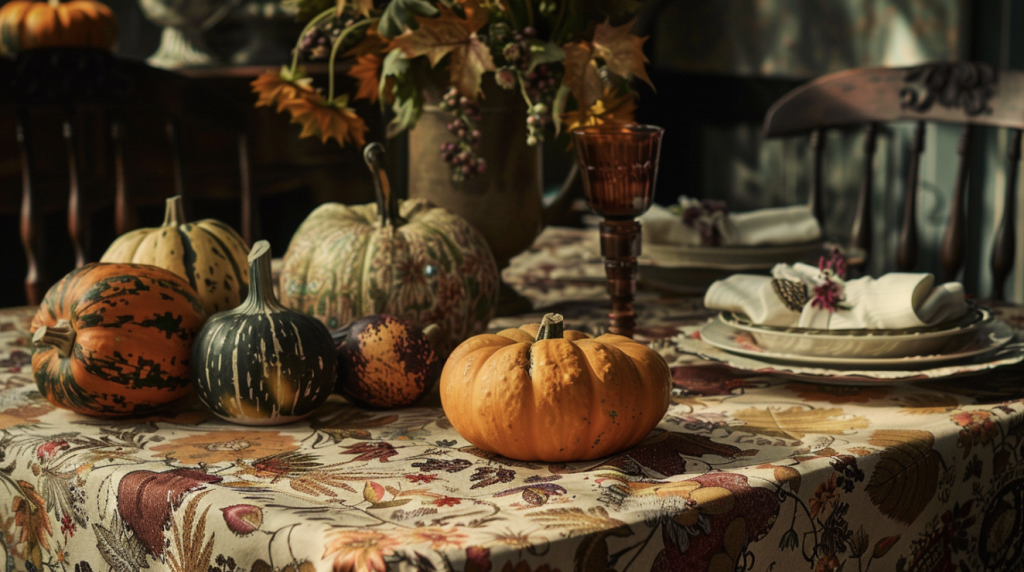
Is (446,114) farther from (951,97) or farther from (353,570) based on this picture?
(951,97)

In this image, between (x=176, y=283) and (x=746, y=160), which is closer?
(x=176, y=283)

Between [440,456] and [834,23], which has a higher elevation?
[834,23]

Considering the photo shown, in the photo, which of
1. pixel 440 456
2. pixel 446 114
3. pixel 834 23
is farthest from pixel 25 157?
pixel 834 23

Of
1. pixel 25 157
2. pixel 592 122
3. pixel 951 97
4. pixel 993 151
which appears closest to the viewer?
pixel 592 122

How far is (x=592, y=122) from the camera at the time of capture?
105cm

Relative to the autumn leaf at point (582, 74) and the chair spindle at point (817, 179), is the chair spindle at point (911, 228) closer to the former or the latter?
the chair spindle at point (817, 179)

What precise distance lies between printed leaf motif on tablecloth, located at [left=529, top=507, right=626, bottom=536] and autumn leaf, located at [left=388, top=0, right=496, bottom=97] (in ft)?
1.78

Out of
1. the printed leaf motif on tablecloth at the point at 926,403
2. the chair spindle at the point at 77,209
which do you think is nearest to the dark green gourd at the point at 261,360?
the printed leaf motif on tablecloth at the point at 926,403

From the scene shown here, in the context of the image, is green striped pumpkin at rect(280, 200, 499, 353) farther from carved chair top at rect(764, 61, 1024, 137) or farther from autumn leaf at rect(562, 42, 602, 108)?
carved chair top at rect(764, 61, 1024, 137)

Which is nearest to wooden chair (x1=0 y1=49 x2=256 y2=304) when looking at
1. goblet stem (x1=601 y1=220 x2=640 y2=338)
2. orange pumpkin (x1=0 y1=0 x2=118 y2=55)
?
goblet stem (x1=601 y1=220 x2=640 y2=338)

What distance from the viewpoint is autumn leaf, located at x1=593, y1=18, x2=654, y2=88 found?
100cm

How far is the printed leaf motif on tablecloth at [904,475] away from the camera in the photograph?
0.68 m

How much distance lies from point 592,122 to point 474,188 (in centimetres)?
16

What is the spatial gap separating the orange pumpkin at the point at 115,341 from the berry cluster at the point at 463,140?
38cm
